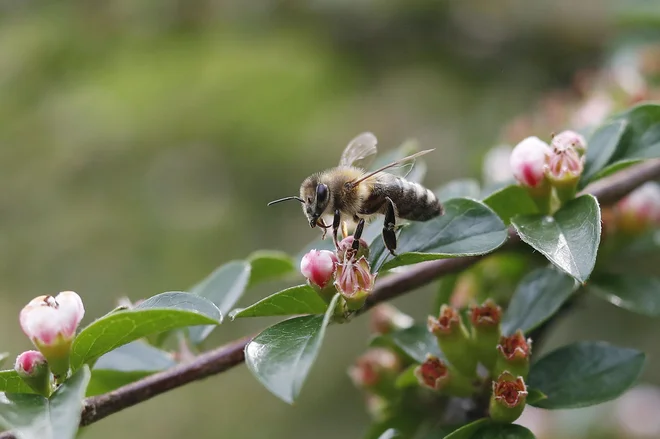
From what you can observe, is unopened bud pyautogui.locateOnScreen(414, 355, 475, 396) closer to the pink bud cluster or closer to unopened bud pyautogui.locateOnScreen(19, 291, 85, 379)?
the pink bud cluster

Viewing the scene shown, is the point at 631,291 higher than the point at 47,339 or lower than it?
lower

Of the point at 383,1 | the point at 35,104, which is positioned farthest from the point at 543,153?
the point at 35,104

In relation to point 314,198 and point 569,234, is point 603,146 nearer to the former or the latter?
point 569,234

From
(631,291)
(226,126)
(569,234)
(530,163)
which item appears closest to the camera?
(569,234)

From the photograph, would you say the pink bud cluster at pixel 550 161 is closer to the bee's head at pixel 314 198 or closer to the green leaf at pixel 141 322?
the bee's head at pixel 314 198

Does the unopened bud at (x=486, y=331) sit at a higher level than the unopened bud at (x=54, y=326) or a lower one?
lower

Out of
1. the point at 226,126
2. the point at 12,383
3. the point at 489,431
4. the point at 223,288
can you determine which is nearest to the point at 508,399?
the point at 489,431

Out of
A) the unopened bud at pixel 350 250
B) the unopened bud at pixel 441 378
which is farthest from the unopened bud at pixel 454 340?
the unopened bud at pixel 350 250
